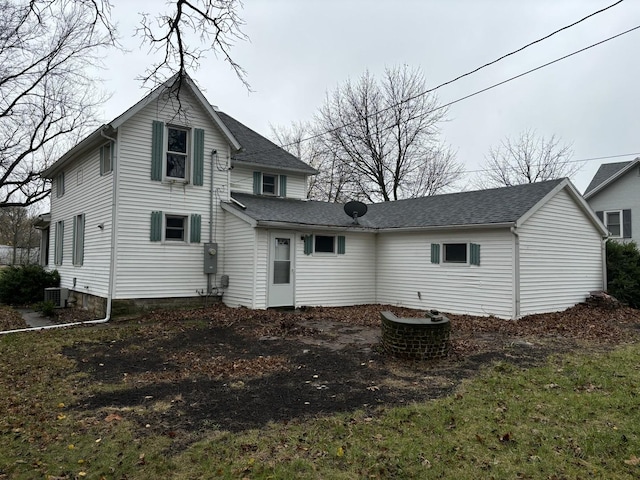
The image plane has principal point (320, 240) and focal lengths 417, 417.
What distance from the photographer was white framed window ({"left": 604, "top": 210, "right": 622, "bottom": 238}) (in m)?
20.9

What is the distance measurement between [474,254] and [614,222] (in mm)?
13947

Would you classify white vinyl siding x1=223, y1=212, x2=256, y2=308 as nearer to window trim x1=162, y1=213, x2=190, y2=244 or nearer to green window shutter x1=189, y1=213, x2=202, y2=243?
green window shutter x1=189, y1=213, x2=202, y2=243

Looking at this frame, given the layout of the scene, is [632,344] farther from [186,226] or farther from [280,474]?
[186,226]

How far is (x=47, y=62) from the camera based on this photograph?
19000 mm

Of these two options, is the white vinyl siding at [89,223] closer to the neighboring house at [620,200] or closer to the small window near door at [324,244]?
the small window near door at [324,244]

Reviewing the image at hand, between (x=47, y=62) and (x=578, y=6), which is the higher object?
(x=47, y=62)

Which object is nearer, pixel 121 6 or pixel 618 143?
pixel 121 6

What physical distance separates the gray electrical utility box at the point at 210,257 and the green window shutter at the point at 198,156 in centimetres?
203

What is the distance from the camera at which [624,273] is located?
14539 millimetres

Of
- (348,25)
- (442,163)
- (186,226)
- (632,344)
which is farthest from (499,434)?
(442,163)

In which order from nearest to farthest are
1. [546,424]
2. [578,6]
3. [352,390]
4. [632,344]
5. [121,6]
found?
[546,424], [121,6], [352,390], [578,6], [632,344]

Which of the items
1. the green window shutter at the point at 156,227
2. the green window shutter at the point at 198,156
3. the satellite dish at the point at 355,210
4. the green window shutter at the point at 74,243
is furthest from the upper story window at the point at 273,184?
the green window shutter at the point at 74,243

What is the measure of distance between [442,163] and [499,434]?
27.8 m

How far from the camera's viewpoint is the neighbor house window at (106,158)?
484 inches
